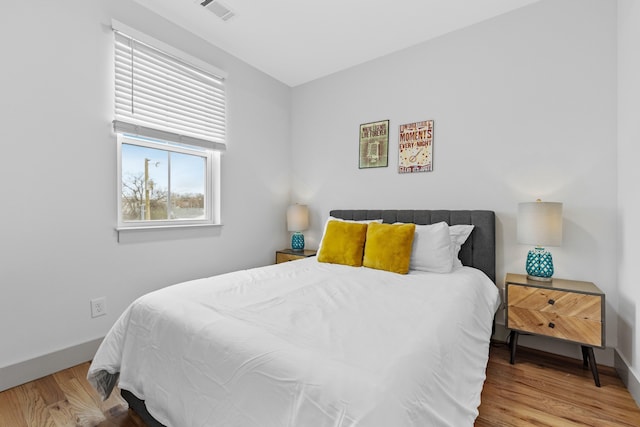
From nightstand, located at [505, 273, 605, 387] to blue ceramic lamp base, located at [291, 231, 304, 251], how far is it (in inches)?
85.8

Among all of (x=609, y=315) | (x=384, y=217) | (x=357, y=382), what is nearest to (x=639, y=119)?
(x=609, y=315)

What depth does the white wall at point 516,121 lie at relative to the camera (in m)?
2.13

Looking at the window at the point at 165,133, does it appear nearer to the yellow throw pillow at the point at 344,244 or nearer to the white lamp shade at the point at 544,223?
the yellow throw pillow at the point at 344,244

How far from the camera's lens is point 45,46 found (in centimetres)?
195

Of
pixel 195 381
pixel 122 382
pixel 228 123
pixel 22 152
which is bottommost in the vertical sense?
pixel 122 382

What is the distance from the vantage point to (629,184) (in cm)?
183

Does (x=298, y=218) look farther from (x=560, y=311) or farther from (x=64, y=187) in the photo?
(x=560, y=311)

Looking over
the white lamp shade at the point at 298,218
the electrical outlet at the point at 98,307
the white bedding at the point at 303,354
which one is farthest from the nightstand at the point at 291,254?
the electrical outlet at the point at 98,307

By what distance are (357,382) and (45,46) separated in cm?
275

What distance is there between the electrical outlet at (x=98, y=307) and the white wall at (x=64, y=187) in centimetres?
3

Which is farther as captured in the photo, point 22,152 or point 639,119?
point 22,152

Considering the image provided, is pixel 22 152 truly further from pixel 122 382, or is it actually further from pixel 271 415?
pixel 271 415

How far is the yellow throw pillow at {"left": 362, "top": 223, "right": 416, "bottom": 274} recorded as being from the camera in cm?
224

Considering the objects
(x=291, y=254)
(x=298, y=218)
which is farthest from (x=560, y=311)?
(x=298, y=218)
